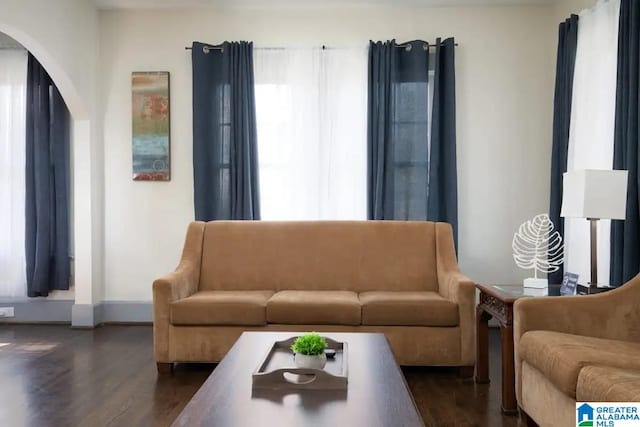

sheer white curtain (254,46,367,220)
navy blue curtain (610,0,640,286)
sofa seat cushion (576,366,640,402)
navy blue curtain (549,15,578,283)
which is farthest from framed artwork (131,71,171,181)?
sofa seat cushion (576,366,640,402)

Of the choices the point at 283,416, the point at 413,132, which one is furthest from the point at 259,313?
the point at 413,132

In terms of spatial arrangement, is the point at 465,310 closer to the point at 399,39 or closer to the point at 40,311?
the point at 399,39

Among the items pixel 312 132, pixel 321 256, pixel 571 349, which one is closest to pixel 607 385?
pixel 571 349

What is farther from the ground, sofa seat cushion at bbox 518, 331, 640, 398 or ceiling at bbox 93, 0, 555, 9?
ceiling at bbox 93, 0, 555, 9

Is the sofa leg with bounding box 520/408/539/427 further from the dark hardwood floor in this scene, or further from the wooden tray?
the wooden tray

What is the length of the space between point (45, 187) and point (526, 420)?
425 centimetres

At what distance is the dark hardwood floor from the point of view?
2723 mm

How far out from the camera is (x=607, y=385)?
1.86 m

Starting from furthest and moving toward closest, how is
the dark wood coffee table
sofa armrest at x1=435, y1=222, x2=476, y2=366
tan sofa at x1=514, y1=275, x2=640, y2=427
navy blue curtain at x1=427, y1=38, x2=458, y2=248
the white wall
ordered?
1. the white wall
2. navy blue curtain at x1=427, y1=38, x2=458, y2=248
3. sofa armrest at x1=435, y1=222, x2=476, y2=366
4. tan sofa at x1=514, y1=275, x2=640, y2=427
5. the dark wood coffee table

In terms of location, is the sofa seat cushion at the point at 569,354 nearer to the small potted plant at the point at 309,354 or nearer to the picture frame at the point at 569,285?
the picture frame at the point at 569,285

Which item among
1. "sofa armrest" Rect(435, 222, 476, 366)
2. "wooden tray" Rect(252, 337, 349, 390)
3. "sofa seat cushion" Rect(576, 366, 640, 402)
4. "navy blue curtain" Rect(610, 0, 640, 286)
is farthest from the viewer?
"sofa armrest" Rect(435, 222, 476, 366)

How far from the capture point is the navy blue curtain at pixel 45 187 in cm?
480

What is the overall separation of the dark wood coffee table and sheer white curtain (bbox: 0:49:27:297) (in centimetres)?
352

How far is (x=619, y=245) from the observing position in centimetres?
334
